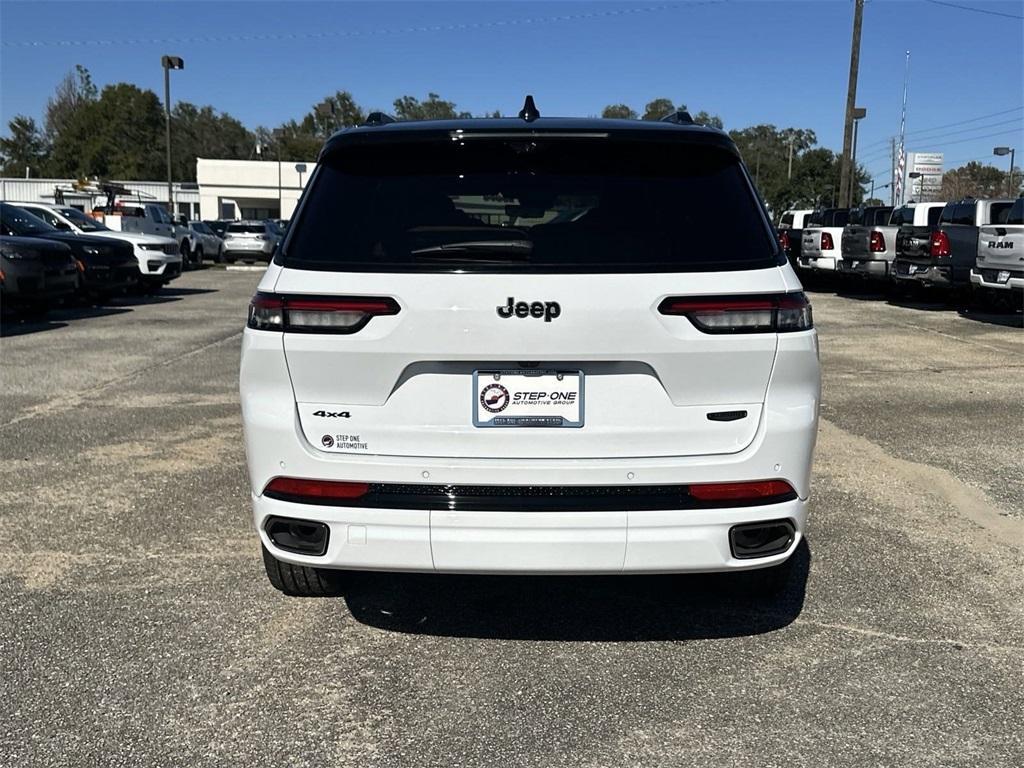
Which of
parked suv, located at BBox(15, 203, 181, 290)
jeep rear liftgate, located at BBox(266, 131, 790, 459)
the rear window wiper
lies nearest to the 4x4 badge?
jeep rear liftgate, located at BBox(266, 131, 790, 459)

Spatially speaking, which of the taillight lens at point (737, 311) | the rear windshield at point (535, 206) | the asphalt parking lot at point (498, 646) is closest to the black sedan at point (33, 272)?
the asphalt parking lot at point (498, 646)

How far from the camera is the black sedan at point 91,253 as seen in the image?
14.9 m

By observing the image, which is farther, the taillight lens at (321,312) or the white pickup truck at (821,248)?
the white pickup truck at (821,248)

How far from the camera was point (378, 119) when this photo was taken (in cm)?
381

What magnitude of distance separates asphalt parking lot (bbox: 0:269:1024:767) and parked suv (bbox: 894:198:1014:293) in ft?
Result: 37.4

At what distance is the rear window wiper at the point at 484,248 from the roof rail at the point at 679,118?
0.96m

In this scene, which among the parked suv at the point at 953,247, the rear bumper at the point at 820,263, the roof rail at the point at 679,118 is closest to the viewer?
the roof rail at the point at 679,118

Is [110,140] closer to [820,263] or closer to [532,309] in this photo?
[820,263]

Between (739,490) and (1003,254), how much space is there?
13.5 m

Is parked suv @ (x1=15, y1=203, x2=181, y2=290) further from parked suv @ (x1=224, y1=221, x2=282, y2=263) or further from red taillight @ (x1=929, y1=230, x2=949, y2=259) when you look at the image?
red taillight @ (x1=929, y1=230, x2=949, y2=259)

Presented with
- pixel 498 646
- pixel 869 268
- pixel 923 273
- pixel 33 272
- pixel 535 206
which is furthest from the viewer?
pixel 869 268

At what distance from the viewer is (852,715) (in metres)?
3.06

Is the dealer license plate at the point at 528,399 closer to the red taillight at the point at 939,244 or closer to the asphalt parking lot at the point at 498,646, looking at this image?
the asphalt parking lot at the point at 498,646

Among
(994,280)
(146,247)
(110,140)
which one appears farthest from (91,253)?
(110,140)
